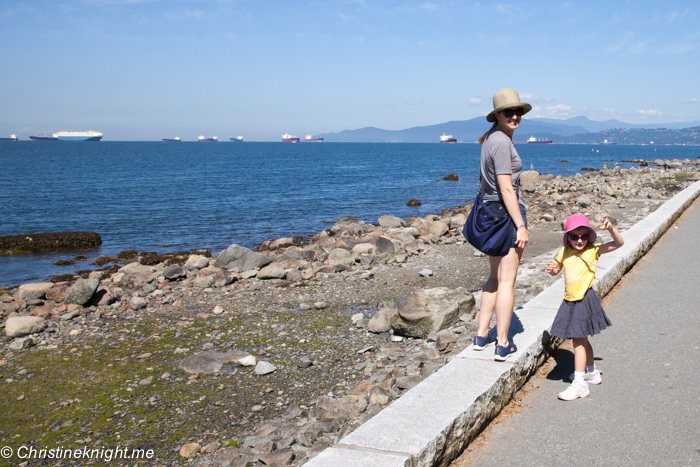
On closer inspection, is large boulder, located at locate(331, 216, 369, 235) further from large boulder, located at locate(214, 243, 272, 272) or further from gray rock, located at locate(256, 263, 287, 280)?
gray rock, located at locate(256, 263, 287, 280)

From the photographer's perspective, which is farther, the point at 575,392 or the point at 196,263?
the point at 196,263

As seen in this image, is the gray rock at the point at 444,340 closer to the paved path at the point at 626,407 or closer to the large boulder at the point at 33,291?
the paved path at the point at 626,407

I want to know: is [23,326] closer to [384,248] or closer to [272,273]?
[272,273]

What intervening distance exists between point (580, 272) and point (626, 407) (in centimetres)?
91

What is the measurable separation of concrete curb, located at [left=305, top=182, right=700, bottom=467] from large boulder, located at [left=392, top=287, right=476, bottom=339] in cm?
139

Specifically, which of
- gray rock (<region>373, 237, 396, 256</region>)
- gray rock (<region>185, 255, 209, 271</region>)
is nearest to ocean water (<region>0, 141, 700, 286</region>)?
gray rock (<region>185, 255, 209, 271</region>)

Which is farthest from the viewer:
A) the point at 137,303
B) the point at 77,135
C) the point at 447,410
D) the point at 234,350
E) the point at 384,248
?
the point at 77,135

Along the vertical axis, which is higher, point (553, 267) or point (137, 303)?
point (553, 267)

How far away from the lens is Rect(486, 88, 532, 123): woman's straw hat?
360 centimetres

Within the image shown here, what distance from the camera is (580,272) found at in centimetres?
367

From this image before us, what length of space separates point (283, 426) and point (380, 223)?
13646mm

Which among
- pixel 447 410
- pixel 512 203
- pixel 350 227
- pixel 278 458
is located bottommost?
pixel 350 227

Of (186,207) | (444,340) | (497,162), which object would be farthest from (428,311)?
(186,207)

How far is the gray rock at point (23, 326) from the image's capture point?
699 cm
